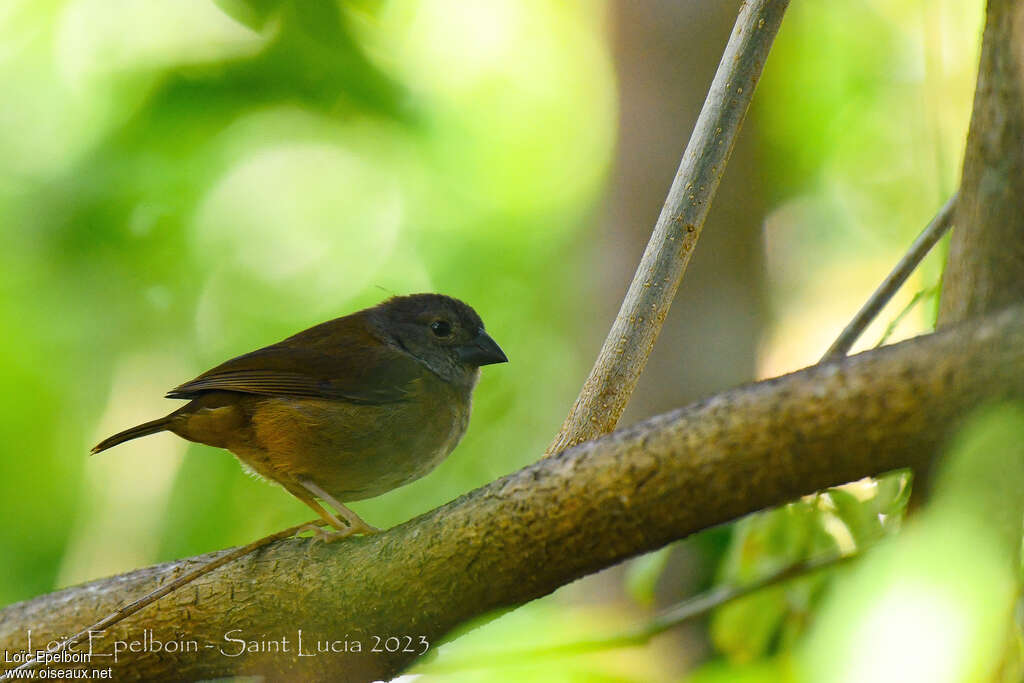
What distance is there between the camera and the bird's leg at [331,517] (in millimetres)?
2928

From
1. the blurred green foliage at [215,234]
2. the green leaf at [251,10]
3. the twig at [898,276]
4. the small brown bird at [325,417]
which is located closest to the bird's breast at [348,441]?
the small brown bird at [325,417]

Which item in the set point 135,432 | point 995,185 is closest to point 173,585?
point 135,432

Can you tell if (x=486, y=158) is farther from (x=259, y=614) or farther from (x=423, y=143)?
(x=259, y=614)

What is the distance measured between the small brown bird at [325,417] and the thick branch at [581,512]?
0.73m

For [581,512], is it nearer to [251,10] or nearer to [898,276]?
[898,276]

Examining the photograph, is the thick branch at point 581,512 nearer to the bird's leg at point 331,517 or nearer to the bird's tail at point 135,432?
the bird's leg at point 331,517

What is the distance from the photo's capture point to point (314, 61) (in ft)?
23.2

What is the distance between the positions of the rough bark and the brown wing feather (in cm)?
251

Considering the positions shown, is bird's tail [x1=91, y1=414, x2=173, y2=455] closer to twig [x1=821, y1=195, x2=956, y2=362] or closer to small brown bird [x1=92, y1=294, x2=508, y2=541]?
small brown bird [x1=92, y1=294, x2=508, y2=541]

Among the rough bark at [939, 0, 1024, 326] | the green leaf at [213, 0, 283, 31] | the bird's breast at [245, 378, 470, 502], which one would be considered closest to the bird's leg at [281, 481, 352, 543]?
the bird's breast at [245, 378, 470, 502]

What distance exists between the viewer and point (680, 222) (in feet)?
9.45

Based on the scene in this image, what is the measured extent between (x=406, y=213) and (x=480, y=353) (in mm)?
4420

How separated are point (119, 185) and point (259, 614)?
514cm

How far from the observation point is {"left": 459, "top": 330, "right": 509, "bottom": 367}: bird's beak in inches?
179
